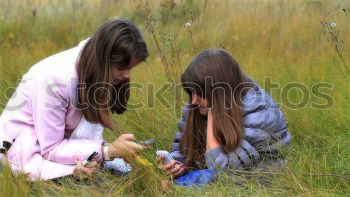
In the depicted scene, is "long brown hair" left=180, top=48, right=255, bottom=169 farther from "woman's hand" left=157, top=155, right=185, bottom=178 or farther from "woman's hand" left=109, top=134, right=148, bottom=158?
"woman's hand" left=109, top=134, right=148, bottom=158

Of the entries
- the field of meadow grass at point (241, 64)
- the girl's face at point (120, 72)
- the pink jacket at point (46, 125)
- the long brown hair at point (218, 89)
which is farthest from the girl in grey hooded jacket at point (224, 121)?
the pink jacket at point (46, 125)

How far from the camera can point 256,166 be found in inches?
125

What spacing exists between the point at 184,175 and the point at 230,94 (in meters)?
0.46

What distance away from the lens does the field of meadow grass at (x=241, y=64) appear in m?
2.89

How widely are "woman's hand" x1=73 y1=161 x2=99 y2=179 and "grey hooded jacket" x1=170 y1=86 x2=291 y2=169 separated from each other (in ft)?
1.78

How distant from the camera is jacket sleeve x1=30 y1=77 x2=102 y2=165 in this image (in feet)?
10.2

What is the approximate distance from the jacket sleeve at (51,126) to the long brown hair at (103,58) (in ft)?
0.38

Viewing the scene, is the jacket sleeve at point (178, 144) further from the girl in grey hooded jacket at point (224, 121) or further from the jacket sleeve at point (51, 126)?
the jacket sleeve at point (51, 126)

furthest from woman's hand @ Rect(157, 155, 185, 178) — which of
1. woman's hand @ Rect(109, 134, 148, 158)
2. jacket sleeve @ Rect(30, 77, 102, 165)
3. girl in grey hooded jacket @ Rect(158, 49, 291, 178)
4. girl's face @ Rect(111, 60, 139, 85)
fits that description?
girl's face @ Rect(111, 60, 139, 85)

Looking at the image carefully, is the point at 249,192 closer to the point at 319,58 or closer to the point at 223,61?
the point at 223,61

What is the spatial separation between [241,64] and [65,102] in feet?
6.69

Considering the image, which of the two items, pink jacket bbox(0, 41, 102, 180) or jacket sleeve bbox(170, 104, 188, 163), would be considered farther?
jacket sleeve bbox(170, 104, 188, 163)

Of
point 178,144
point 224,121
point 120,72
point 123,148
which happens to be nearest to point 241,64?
point 178,144

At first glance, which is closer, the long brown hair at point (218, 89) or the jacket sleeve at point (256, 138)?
the jacket sleeve at point (256, 138)
